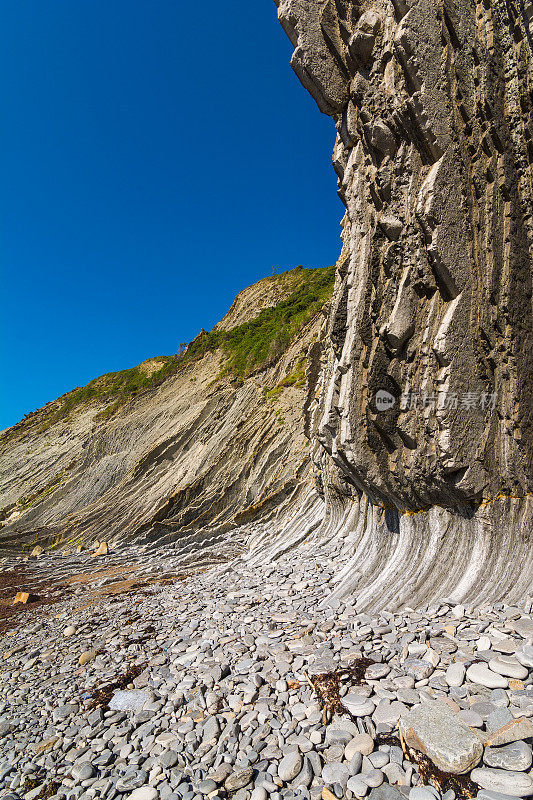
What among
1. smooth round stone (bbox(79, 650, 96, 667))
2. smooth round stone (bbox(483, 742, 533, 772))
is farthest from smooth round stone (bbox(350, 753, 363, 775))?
smooth round stone (bbox(79, 650, 96, 667))

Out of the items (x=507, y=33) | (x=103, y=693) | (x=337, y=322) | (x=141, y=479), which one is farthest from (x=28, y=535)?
(x=507, y=33)

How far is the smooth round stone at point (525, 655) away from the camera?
3.99 m

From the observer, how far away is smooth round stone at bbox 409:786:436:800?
9.98ft

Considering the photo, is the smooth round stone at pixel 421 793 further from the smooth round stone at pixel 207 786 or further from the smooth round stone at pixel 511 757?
the smooth round stone at pixel 207 786

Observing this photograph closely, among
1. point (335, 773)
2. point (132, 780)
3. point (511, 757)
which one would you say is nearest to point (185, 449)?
point (132, 780)

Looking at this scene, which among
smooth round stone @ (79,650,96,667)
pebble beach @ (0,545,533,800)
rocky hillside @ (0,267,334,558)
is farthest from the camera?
rocky hillside @ (0,267,334,558)

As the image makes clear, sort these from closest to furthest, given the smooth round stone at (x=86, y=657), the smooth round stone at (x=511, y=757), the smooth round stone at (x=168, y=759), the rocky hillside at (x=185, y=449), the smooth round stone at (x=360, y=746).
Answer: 1. the smooth round stone at (x=511, y=757)
2. the smooth round stone at (x=360, y=746)
3. the smooth round stone at (x=168, y=759)
4. the smooth round stone at (x=86, y=657)
5. the rocky hillside at (x=185, y=449)

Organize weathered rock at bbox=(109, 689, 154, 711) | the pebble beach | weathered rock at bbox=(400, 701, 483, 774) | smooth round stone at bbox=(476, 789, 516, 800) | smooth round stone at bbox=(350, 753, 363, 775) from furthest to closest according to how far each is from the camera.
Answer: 1. weathered rock at bbox=(109, 689, 154, 711)
2. smooth round stone at bbox=(350, 753, 363, 775)
3. the pebble beach
4. weathered rock at bbox=(400, 701, 483, 774)
5. smooth round stone at bbox=(476, 789, 516, 800)

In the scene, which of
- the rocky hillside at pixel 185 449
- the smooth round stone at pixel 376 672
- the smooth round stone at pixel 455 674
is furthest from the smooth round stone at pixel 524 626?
the rocky hillside at pixel 185 449

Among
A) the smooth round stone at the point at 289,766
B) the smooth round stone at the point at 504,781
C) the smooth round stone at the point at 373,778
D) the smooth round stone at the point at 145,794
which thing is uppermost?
the smooth round stone at the point at 504,781

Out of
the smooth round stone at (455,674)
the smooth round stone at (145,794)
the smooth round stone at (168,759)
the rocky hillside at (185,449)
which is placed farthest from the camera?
the rocky hillside at (185,449)

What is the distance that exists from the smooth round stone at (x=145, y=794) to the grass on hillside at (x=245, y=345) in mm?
18934

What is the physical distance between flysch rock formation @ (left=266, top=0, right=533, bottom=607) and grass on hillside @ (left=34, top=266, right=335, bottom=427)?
597 inches

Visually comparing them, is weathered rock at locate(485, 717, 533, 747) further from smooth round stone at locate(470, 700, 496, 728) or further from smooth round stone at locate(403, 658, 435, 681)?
smooth round stone at locate(403, 658, 435, 681)
